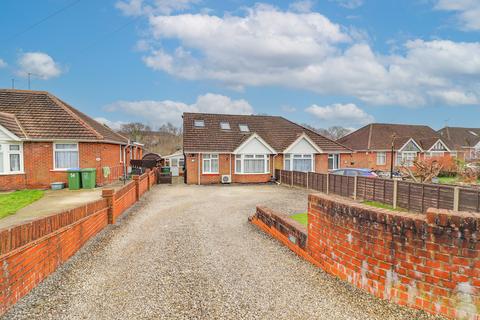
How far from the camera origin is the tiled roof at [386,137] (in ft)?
111

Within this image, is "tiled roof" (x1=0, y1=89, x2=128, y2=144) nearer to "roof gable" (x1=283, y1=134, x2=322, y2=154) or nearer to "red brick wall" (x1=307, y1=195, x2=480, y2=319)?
"roof gable" (x1=283, y1=134, x2=322, y2=154)

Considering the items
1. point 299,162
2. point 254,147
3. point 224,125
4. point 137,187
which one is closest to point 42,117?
point 137,187

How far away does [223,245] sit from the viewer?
6703 mm

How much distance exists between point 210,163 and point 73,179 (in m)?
9.25

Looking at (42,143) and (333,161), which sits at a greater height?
(42,143)

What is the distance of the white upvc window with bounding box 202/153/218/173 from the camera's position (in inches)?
847

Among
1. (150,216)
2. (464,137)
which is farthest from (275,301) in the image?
(464,137)

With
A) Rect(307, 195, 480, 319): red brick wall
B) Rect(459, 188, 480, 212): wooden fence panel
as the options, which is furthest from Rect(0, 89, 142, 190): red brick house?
Rect(459, 188, 480, 212): wooden fence panel

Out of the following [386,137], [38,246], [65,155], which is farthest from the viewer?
[386,137]

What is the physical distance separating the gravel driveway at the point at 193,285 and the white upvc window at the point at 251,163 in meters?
14.2

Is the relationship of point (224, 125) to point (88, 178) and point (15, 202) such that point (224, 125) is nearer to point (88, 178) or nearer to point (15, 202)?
point (88, 178)

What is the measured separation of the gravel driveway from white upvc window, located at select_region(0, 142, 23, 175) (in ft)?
37.9

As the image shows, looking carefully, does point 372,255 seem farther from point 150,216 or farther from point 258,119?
point 258,119

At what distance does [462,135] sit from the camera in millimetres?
48156
